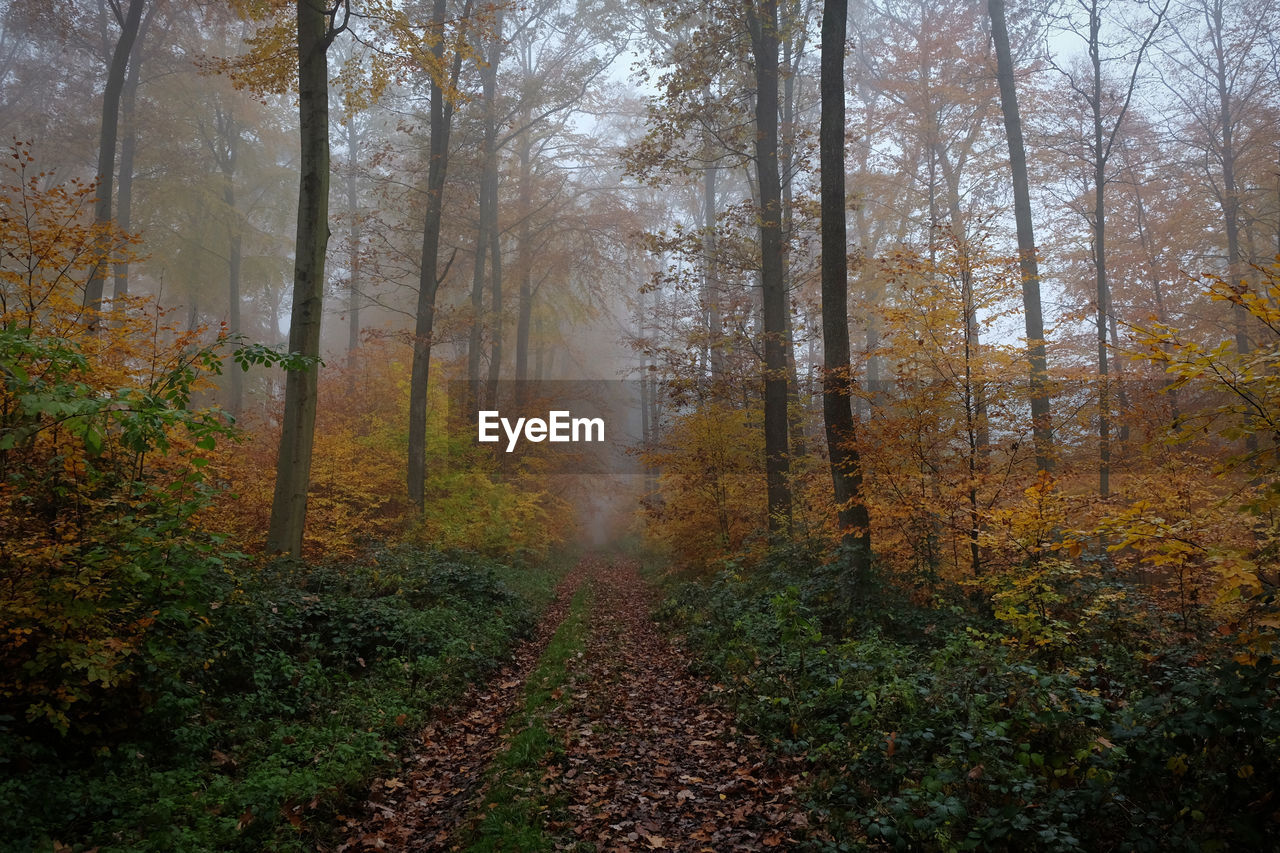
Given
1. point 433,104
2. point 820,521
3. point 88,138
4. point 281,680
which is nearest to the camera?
point 281,680

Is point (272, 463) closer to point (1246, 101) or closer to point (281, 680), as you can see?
point (281, 680)

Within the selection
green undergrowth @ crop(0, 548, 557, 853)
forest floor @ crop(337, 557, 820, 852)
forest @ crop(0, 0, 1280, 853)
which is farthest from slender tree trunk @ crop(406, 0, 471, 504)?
forest floor @ crop(337, 557, 820, 852)

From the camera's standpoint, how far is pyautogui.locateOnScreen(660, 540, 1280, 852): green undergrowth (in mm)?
3131

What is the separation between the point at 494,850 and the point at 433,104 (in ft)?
46.5

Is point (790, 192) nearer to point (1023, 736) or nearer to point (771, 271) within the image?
point (771, 271)

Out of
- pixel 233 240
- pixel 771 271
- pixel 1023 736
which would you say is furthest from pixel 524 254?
pixel 1023 736

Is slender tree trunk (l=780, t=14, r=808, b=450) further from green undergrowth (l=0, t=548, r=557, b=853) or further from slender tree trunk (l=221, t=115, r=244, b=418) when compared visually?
slender tree trunk (l=221, t=115, r=244, b=418)

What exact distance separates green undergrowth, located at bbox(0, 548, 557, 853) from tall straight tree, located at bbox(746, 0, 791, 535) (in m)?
5.95

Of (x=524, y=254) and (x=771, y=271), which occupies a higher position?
(x=524, y=254)

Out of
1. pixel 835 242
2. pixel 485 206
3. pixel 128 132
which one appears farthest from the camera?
pixel 485 206

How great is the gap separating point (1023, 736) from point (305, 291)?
344 inches

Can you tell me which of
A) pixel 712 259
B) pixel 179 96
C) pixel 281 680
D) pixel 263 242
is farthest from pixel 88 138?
pixel 281 680

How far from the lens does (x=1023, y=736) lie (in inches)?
159

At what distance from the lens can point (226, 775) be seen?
4559 millimetres
